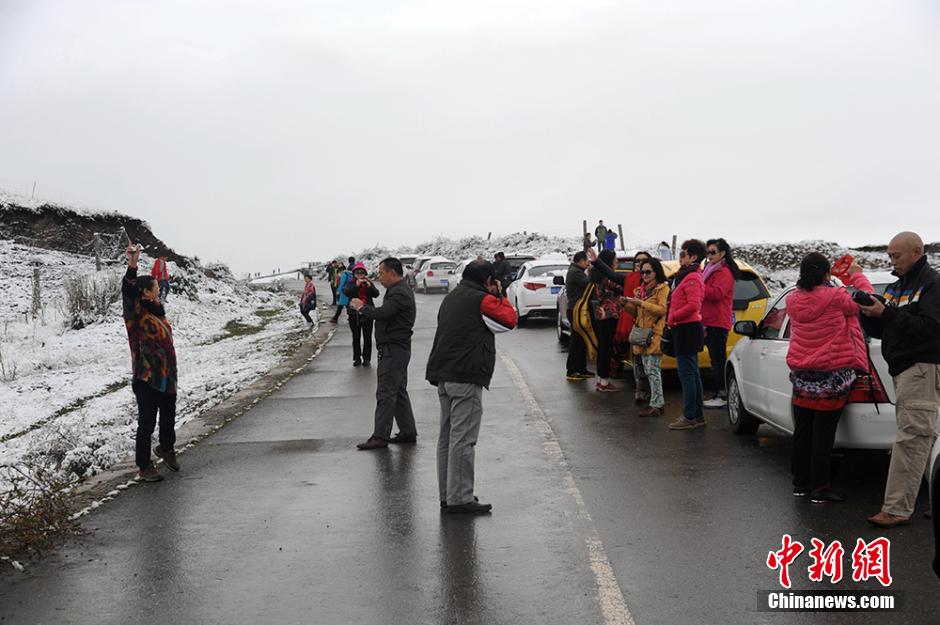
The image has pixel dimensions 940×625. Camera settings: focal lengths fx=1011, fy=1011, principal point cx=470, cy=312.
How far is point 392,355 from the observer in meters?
10.2

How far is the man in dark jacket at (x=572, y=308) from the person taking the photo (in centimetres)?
1439

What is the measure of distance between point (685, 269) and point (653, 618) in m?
6.03

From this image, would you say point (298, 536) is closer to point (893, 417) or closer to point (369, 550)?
point (369, 550)

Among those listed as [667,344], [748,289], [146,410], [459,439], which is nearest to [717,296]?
[667,344]

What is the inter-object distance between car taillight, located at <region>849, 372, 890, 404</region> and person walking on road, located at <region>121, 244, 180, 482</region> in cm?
559

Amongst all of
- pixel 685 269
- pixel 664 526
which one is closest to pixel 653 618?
pixel 664 526

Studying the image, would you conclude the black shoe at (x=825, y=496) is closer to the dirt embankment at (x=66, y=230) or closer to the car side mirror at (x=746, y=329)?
the car side mirror at (x=746, y=329)

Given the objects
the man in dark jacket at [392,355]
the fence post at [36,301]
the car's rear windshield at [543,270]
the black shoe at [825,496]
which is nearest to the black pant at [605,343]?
the man in dark jacket at [392,355]

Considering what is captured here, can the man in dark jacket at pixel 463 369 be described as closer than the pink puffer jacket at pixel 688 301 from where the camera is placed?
Yes

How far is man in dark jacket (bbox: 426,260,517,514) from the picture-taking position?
748 cm

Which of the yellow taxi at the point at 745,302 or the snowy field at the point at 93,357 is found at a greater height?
the yellow taxi at the point at 745,302

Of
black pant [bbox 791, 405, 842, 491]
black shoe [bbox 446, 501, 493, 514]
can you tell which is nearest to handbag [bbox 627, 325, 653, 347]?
black pant [bbox 791, 405, 842, 491]

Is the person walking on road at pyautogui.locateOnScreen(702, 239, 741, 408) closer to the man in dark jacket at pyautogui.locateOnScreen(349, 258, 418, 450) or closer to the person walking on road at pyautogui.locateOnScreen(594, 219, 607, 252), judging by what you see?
the man in dark jacket at pyautogui.locateOnScreen(349, 258, 418, 450)

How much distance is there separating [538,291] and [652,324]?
41.5 ft
